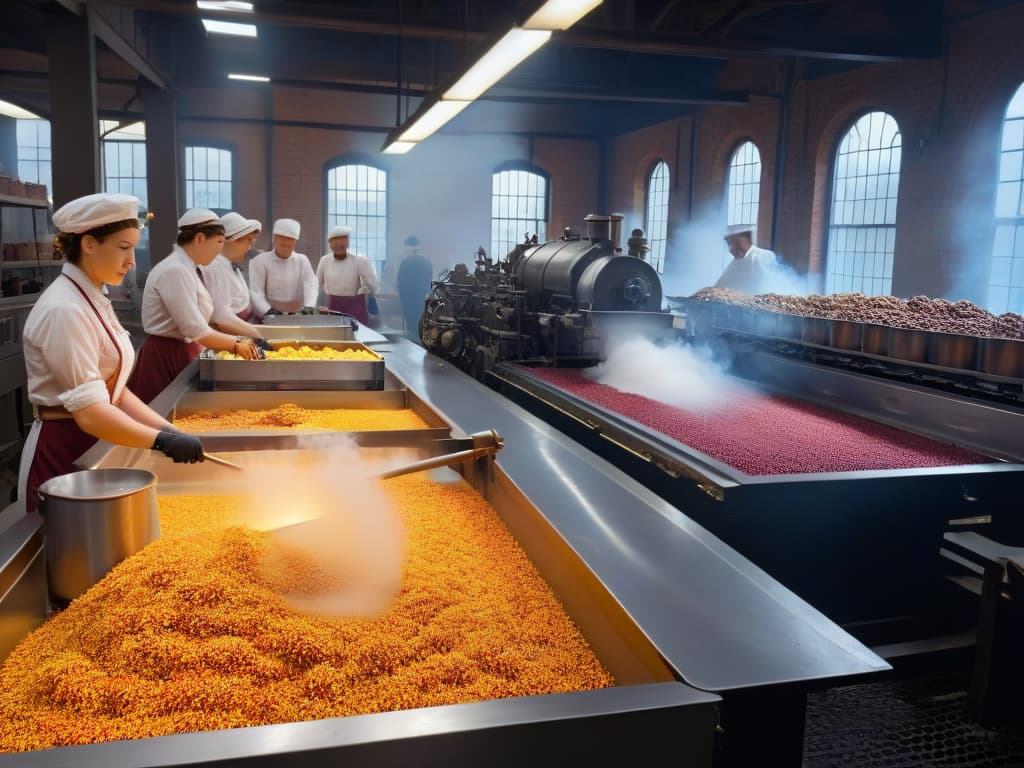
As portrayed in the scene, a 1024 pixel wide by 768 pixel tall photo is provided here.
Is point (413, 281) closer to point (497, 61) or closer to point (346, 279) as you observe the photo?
point (346, 279)

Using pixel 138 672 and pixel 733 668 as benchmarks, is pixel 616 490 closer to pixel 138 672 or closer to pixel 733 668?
pixel 733 668

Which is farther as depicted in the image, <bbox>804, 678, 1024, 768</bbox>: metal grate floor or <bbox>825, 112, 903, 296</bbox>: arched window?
<bbox>825, 112, 903, 296</bbox>: arched window

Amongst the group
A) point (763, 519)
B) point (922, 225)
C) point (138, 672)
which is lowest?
point (763, 519)

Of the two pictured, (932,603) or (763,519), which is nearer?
(763,519)

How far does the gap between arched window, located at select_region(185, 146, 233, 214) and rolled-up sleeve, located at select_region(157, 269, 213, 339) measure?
35.6 feet

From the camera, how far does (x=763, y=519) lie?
2520 mm

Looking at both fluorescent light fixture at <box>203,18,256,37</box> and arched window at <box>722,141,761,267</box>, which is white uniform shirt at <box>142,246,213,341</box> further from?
arched window at <box>722,141,761,267</box>

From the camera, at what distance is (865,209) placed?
9.08 metres

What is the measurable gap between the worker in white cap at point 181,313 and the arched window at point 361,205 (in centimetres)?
1068

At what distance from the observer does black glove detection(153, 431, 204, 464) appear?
1.76 m

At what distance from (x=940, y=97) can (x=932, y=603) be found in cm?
662

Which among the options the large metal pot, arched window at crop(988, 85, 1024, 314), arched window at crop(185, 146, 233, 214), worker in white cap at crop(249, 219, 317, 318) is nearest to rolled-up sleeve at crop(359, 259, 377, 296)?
worker in white cap at crop(249, 219, 317, 318)

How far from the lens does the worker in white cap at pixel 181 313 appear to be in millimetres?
3496

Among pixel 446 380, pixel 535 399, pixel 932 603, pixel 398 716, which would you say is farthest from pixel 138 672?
pixel 535 399
